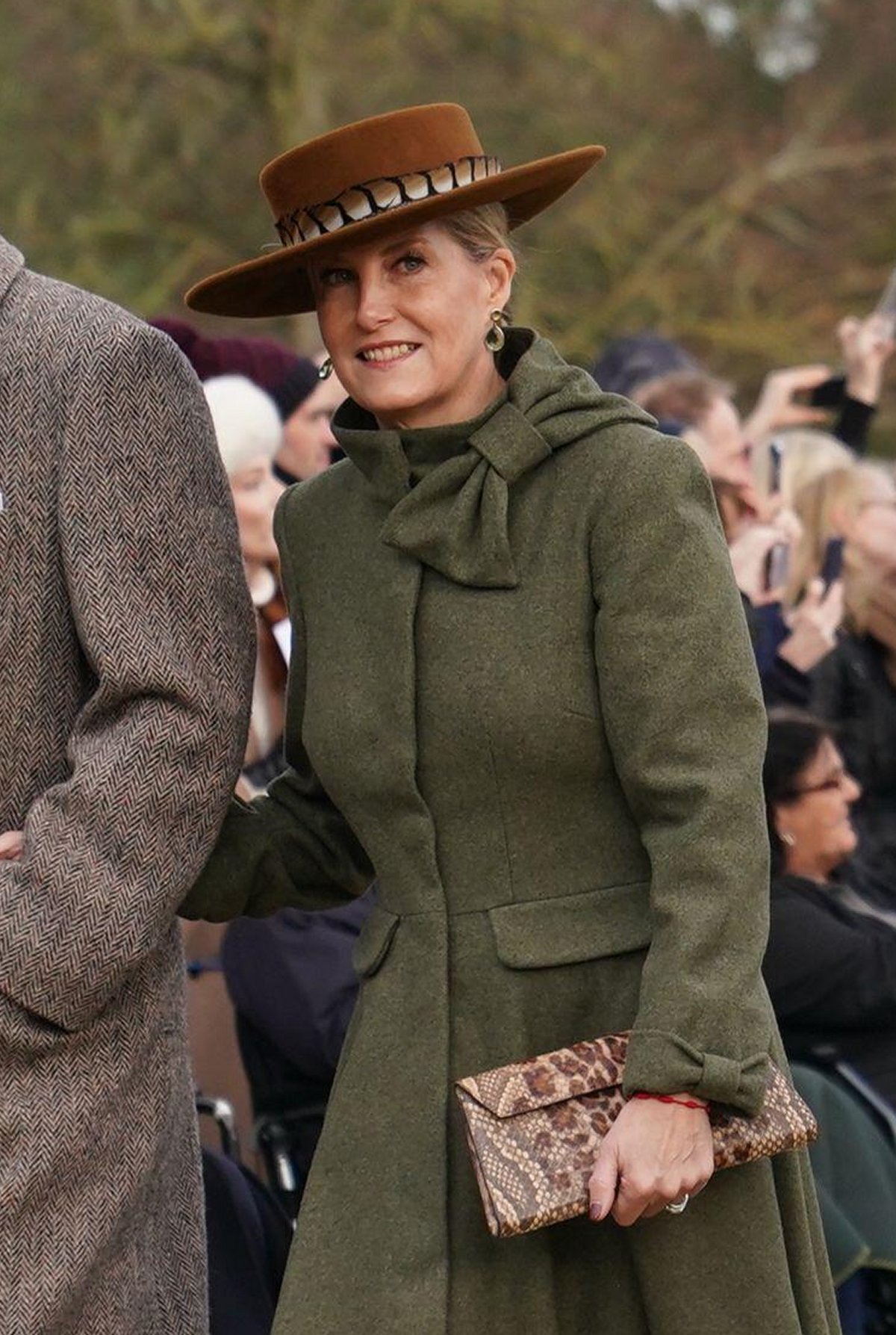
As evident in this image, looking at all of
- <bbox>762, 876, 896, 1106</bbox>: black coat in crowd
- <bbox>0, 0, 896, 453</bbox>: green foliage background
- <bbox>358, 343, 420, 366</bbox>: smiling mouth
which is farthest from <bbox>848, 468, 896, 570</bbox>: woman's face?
<bbox>0, 0, 896, 453</bbox>: green foliage background

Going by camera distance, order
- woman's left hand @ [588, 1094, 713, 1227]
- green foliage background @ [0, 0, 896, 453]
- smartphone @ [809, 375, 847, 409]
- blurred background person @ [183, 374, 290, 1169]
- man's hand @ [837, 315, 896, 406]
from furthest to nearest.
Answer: green foliage background @ [0, 0, 896, 453], smartphone @ [809, 375, 847, 409], man's hand @ [837, 315, 896, 406], blurred background person @ [183, 374, 290, 1169], woman's left hand @ [588, 1094, 713, 1227]

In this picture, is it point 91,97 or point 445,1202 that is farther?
point 91,97

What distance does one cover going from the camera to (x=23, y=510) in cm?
266

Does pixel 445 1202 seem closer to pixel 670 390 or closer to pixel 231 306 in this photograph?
pixel 231 306

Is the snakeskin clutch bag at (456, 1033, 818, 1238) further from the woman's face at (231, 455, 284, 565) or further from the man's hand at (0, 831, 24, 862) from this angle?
the woman's face at (231, 455, 284, 565)

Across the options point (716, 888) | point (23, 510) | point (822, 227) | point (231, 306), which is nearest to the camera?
point (716, 888)

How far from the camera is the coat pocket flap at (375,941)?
2.68m

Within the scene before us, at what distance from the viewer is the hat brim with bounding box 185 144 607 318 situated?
2.60 meters

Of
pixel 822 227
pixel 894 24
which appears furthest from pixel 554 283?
pixel 894 24

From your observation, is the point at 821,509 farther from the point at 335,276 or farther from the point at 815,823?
the point at 335,276

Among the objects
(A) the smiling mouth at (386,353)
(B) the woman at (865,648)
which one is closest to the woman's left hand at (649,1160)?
(A) the smiling mouth at (386,353)

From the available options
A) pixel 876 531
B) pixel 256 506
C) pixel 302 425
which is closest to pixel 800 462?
pixel 876 531

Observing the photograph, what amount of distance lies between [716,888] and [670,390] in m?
4.10

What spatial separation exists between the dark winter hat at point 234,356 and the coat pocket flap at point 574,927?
8.60 ft
